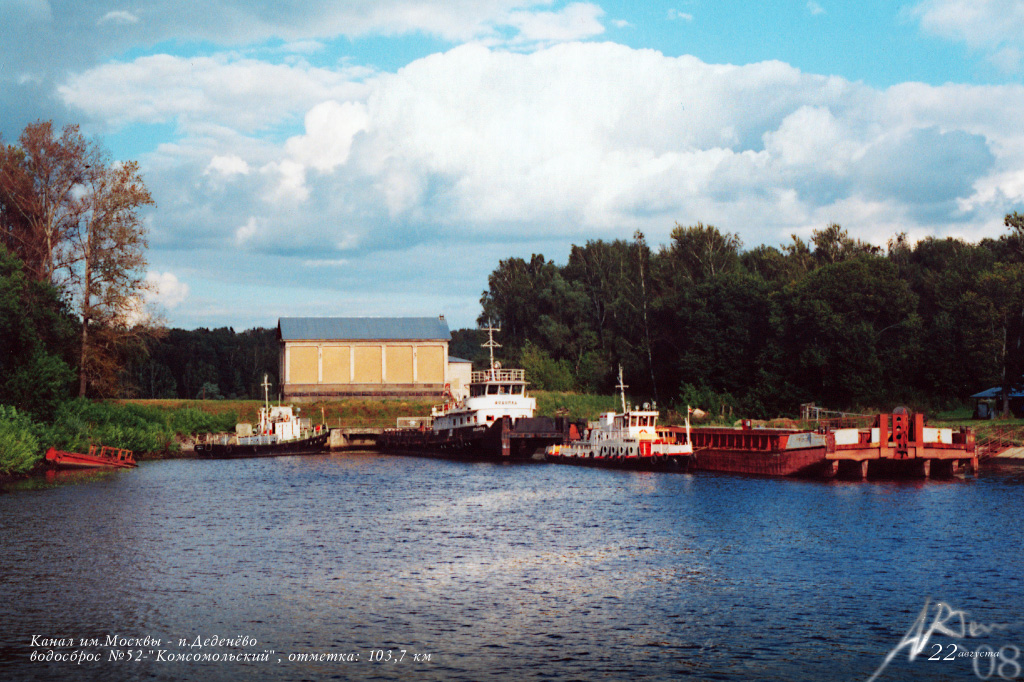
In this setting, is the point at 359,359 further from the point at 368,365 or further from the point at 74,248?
the point at 74,248

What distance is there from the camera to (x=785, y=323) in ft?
354

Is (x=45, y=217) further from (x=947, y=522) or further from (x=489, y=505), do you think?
(x=947, y=522)

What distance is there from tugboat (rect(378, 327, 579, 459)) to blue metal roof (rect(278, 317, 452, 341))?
23.0 metres

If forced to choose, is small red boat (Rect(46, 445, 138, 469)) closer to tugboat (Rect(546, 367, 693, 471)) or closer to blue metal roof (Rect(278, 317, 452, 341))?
tugboat (Rect(546, 367, 693, 471))

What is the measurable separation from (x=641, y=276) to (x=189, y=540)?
317 feet

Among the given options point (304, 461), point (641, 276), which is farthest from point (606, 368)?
point (304, 461)

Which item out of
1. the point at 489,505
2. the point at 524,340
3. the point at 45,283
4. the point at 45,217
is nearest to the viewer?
the point at 489,505

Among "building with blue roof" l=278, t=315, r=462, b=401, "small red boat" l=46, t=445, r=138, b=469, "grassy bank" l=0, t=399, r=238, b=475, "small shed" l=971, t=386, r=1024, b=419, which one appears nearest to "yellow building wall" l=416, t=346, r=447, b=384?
"building with blue roof" l=278, t=315, r=462, b=401

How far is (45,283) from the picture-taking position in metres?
82.2

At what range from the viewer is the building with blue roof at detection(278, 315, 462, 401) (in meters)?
120

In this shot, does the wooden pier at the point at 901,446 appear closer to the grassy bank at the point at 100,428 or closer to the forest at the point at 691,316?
the forest at the point at 691,316
